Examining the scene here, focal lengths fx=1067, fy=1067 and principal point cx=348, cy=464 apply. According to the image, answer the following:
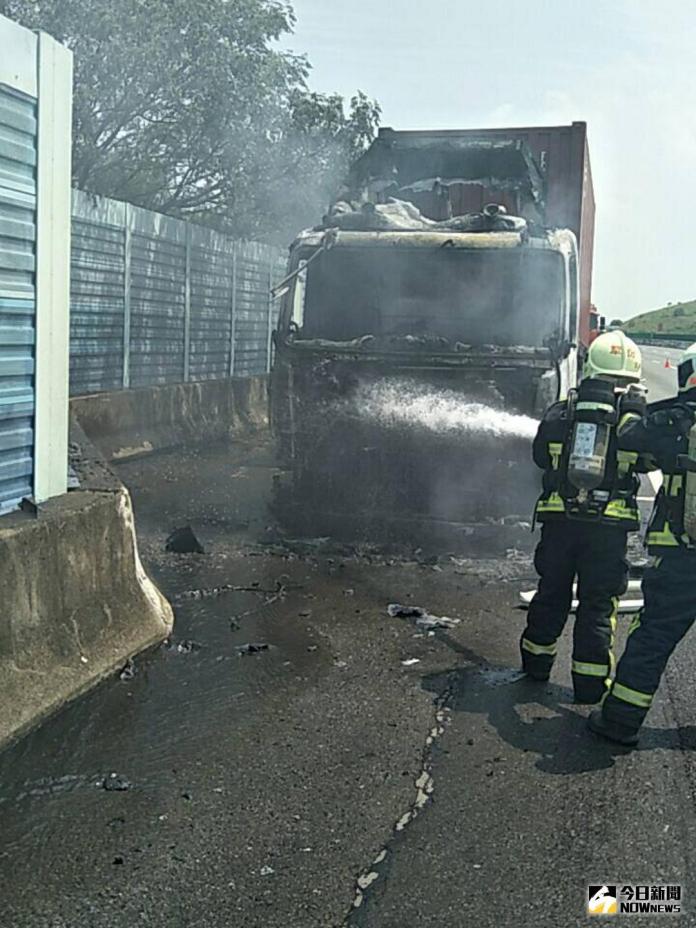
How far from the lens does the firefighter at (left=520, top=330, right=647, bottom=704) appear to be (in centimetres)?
491

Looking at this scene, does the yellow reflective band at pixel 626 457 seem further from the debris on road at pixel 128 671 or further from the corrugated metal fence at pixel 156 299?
the corrugated metal fence at pixel 156 299

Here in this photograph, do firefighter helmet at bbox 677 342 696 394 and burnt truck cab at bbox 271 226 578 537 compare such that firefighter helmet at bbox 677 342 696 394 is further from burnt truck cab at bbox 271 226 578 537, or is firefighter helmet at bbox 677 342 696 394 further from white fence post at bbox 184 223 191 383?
white fence post at bbox 184 223 191 383

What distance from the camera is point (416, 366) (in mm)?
8719

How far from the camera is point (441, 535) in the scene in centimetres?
856

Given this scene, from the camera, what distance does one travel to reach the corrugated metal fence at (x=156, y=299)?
38.5ft

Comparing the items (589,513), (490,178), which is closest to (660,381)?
(490,178)

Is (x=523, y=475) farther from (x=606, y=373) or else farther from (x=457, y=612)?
(x=606, y=373)

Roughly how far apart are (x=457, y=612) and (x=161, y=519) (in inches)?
131

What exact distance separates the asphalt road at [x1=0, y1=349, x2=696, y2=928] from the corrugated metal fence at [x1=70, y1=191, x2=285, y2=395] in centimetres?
634

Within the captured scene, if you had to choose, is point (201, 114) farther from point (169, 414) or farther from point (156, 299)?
point (169, 414)

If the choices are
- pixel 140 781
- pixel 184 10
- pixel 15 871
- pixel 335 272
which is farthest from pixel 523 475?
pixel 184 10

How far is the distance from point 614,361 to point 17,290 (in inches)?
110

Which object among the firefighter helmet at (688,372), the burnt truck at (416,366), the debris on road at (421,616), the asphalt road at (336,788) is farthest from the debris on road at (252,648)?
the burnt truck at (416,366)

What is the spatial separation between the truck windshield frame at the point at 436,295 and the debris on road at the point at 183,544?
2.47 meters
